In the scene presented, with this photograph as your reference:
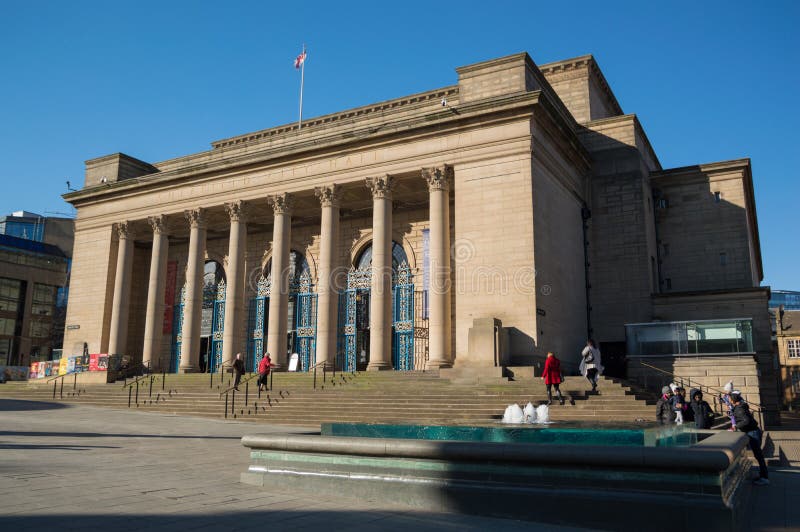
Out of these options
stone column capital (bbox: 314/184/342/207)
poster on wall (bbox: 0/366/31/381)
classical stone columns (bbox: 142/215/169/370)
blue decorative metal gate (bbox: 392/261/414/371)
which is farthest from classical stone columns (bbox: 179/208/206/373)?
poster on wall (bbox: 0/366/31/381)

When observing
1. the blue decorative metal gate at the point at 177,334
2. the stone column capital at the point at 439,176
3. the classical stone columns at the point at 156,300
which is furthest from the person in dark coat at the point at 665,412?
the blue decorative metal gate at the point at 177,334

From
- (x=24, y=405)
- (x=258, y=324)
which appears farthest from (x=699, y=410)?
(x=258, y=324)

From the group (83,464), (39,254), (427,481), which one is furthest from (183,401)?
(39,254)

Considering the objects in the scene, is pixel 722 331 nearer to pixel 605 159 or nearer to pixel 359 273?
pixel 605 159

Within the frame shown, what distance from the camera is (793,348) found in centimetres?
6944

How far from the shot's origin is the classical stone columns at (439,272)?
2517 cm

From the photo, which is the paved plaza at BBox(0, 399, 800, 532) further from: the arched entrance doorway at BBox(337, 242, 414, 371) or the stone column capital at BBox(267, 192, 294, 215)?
the stone column capital at BBox(267, 192, 294, 215)

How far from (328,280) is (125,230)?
1498 cm

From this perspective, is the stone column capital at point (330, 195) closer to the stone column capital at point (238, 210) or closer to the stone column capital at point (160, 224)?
the stone column capital at point (238, 210)

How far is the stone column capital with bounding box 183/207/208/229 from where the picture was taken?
3312 centimetres

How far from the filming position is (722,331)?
23.2m

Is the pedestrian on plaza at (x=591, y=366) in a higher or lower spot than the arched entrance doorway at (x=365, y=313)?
lower

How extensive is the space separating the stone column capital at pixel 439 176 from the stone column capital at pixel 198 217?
510 inches

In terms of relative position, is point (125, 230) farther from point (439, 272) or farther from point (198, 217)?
point (439, 272)
